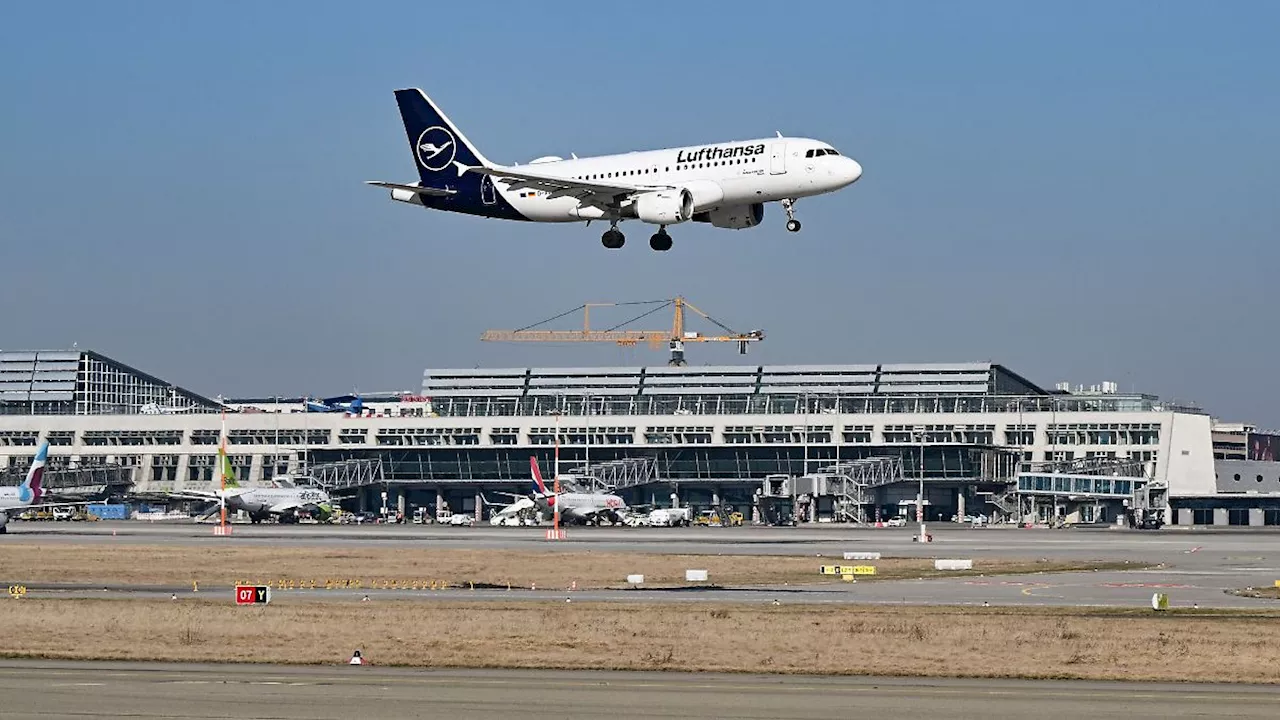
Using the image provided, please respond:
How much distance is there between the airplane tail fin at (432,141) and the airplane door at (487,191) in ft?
10.0

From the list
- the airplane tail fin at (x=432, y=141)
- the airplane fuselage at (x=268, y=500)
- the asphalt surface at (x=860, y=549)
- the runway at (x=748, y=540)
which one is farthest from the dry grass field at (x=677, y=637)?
the airplane fuselage at (x=268, y=500)

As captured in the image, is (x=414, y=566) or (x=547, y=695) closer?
(x=547, y=695)

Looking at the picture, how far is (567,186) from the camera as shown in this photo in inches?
2913

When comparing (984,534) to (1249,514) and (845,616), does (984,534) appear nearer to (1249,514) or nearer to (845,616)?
(1249,514)

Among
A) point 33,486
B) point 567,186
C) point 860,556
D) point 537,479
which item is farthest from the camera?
point 537,479

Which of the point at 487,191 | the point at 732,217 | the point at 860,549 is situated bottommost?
the point at 860,549

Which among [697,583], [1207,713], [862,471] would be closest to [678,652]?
[1207,713]

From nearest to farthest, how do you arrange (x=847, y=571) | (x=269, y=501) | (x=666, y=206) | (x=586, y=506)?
(x=666, y=206), (x=847, y=571), (x=586, y=506), (x=269, y=501)

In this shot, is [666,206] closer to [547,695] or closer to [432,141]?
[432,141]

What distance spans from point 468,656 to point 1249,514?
153 m

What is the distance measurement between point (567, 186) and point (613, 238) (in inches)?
152

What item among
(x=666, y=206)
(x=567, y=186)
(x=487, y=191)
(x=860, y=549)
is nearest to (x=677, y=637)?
(x=666, y=206)

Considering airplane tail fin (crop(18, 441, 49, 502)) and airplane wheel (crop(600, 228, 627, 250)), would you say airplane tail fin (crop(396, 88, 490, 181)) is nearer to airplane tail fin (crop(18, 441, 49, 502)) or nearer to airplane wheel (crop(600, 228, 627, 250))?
airplane wheel (crop(600, 228, 627, 250))

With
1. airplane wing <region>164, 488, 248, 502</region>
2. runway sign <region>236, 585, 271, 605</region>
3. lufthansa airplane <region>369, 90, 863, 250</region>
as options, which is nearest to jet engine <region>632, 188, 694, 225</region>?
lufthansa airplane <region>369, 90, 863, 250</region>
